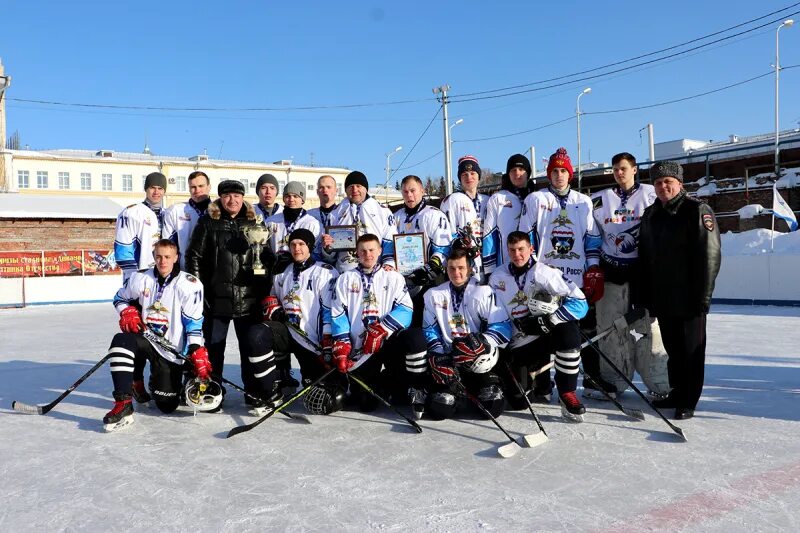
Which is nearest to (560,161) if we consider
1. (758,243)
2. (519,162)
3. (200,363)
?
(519,162)

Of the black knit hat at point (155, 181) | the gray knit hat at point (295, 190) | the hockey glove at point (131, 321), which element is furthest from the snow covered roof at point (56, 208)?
the hockey glove at point (131, 321)

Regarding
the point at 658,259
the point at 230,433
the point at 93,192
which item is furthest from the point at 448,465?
the point at 93,192

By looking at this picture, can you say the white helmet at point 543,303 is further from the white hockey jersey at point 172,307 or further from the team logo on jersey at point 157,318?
the team logo on jersey at point 157,318

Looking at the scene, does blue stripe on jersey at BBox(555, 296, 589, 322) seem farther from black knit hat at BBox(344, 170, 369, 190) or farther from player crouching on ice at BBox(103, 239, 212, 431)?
player crouching on ice at BBox(103, 239, 212, 431)

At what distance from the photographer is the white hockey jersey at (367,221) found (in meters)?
4.60

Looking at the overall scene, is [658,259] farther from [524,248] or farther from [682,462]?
[682,462]

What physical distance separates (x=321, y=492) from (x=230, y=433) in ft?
3.54

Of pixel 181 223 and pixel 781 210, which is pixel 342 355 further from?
pixel 781 210

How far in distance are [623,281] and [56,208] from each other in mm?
24934

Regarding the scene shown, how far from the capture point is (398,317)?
13.0 ft

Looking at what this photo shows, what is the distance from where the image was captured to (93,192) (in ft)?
153

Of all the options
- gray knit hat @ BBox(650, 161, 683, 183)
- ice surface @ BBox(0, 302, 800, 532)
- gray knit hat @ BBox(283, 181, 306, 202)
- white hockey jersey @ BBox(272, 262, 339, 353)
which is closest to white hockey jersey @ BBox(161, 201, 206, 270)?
gray knit hat @ BBox(283, 181, 306, 202)

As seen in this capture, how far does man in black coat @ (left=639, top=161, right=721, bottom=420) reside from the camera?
3.73 m

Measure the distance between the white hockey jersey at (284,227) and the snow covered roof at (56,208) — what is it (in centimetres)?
1957
